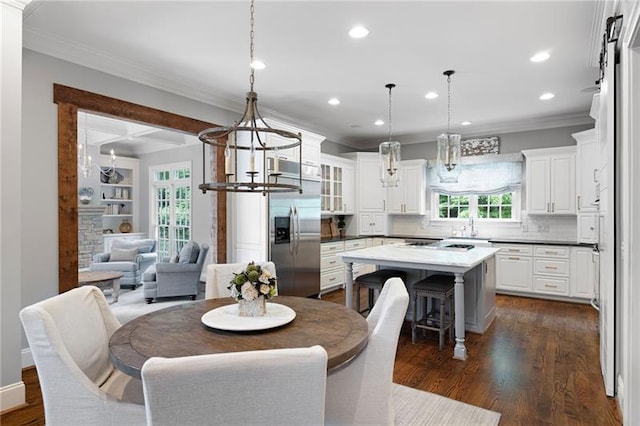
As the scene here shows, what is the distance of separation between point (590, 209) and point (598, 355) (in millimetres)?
2371

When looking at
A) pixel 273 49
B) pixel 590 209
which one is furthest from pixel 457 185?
pixel 273 49

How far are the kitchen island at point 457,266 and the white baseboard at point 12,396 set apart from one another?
2685 mm

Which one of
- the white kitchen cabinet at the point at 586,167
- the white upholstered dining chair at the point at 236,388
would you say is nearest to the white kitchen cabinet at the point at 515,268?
the white kitchen cabinet at the point at 586,167

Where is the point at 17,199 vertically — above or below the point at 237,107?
below

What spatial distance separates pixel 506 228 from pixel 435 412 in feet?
15.0

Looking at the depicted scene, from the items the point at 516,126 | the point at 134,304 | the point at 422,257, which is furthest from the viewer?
the point at 516,126

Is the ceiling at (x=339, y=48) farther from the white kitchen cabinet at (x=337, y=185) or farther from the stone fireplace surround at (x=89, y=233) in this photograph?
the stone fireplace surround at (x=89, y=233)

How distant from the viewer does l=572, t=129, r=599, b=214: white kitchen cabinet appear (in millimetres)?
4734

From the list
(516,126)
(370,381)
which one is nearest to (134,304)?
(370,381)

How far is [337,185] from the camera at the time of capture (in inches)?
254

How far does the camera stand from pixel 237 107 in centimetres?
465

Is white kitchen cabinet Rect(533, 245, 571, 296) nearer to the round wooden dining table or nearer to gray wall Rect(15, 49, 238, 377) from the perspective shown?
the round wooden dining table

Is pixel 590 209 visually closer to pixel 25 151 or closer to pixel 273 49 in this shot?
pixel 273 49

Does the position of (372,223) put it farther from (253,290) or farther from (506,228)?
(253,290)
